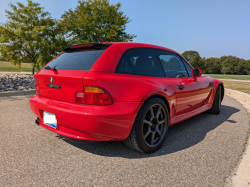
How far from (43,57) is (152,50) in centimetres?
1695

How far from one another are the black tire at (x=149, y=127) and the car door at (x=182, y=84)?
1.43 feet

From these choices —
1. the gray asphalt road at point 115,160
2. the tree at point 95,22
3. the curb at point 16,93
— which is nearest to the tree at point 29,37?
the tree at point 95,22

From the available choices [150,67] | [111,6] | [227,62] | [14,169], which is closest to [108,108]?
[150,67]

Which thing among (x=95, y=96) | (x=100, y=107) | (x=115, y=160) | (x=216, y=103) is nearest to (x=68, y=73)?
(x=95, y=96)

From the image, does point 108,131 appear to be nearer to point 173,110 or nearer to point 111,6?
point 173,110

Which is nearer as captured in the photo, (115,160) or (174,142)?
(115,160)

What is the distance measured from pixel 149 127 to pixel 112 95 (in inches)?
31.5

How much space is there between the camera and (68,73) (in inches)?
91.7

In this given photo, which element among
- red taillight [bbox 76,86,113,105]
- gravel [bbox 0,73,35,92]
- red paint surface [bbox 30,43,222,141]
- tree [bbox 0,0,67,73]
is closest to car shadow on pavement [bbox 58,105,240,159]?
red paint surface [bbox 30,43,222,141]

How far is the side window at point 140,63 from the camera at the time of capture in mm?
2456

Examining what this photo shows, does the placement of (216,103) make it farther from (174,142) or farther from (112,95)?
(112,95)

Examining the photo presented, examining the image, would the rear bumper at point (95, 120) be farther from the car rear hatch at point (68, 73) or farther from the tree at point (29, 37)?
the tree at point (29, 37)

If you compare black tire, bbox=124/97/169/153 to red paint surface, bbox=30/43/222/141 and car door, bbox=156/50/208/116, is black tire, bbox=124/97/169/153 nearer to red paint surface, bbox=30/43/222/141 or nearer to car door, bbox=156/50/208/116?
red paint surface, bbox=30/43/222/141

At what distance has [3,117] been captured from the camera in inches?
165
